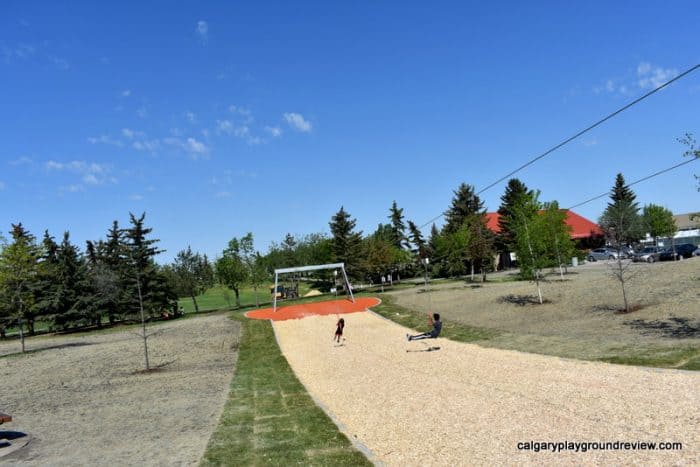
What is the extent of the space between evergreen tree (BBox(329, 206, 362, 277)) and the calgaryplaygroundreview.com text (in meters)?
40.2

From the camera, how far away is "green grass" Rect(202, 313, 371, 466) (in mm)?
8180

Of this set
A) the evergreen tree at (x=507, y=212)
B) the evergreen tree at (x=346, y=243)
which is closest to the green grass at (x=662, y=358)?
the evergreen tree at (x=346, y=243)

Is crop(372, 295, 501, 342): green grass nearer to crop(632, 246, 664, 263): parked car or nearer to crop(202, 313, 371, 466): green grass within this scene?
crop(202, 313, 371, 466): green grass

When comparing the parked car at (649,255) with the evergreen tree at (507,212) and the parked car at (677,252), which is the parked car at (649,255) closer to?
the parked car at (677,252)

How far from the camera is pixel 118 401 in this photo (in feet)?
47.0

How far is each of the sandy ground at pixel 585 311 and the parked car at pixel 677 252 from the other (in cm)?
1445

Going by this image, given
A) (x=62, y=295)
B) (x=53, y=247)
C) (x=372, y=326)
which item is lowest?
(x=372, y=326)

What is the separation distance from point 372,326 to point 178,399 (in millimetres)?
15148

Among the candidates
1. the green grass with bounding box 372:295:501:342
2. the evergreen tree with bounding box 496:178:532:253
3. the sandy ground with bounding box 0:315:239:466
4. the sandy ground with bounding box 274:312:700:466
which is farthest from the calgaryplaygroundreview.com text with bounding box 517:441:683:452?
the evergreen tree with bounding box 496:178:532:253

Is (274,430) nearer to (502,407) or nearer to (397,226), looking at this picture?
(502,407)

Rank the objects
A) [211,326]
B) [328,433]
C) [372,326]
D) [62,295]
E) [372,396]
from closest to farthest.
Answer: [328,433] < [372,396] < [372,326] < [211,326] < [62,295]

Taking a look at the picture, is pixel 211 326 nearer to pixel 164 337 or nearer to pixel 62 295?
pixel 164 337

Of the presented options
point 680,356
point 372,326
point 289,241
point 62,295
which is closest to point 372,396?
point 680,356

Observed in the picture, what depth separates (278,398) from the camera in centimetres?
1313
